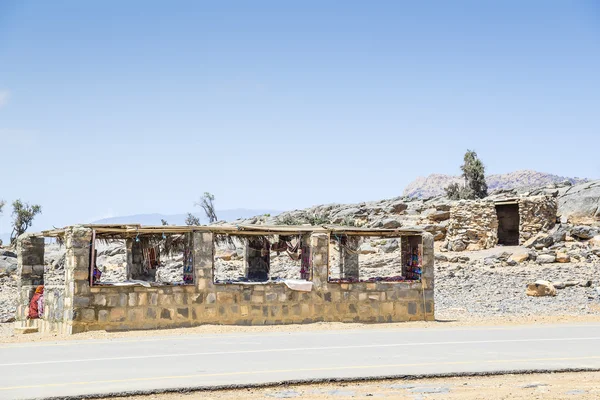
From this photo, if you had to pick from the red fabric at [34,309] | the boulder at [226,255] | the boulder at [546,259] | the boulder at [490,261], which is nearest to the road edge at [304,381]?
the red fabric at [34,309]

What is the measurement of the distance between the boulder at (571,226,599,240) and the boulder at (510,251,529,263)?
425cm

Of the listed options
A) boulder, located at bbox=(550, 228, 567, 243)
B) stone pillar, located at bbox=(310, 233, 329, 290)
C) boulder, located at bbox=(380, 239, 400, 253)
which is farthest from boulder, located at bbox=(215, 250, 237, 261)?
stone pillar, located at bbox=(310, 233, 329, 290)

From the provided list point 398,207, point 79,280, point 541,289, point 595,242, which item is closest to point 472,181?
point 398,207

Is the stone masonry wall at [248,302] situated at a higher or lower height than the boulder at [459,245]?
lower

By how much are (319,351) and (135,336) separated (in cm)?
515

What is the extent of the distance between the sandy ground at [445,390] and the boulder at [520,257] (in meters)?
24.6

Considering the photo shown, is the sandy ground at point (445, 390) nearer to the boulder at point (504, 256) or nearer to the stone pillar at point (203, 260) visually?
the stone pillar at point (203, 260)

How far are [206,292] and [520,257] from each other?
20926 mm

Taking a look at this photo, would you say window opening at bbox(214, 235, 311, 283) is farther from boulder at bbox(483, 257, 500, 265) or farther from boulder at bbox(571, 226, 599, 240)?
boulder at bbox(571, 226, 599, 240)

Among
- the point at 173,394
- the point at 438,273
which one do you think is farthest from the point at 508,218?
the point at 173,394

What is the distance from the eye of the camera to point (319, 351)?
13594mm

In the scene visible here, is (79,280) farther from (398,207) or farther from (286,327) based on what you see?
(398,207)

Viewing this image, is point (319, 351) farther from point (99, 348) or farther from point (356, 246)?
point (356, 246)

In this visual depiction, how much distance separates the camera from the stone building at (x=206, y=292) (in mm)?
17438
